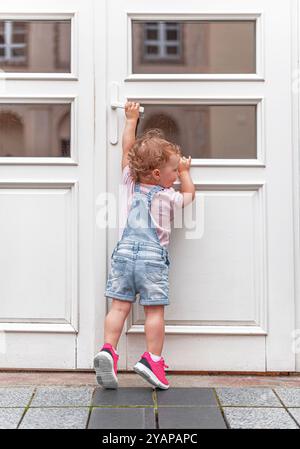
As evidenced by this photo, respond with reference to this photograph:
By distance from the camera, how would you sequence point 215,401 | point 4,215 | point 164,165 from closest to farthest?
1. point 215,401
2. point 164,165
3. point 4,215

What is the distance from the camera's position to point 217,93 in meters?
2.94

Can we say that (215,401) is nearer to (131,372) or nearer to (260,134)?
(131,372)

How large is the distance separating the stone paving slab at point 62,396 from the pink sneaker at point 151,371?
0.81ft

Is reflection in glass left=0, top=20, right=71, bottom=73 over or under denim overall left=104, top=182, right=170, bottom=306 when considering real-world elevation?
over

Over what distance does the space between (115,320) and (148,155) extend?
773mm

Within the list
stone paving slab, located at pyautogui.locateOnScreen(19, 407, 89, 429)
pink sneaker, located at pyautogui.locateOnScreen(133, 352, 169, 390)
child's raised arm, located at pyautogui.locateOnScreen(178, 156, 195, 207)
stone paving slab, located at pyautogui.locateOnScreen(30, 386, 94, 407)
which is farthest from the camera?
child's raised arm, located at pyautogui.locateOnScreen(178, 156, 195, 207)

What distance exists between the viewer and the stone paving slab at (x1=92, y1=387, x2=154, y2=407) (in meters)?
2.49

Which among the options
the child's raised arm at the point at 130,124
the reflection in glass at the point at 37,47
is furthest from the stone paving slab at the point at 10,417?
the reflection in glass at the point at 37,47

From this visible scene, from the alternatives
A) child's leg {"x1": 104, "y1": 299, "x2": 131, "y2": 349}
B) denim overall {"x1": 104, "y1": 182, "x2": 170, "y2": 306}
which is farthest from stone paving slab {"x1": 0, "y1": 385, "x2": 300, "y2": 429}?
denim overall {"x1": 104, "y1": 182, "x2": 170, "y2": 306}

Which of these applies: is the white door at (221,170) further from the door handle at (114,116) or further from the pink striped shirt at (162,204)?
the pink striped shirt at (162,204)

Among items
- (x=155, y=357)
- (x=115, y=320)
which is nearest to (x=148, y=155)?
(x=115, y=320)

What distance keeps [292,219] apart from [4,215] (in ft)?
4.64

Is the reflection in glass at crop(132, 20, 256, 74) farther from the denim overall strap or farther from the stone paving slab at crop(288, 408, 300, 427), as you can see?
the stone paving slab at crop(288, 408, 300, 427)

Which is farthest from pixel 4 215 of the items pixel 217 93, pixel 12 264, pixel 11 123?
pixel 217 93
